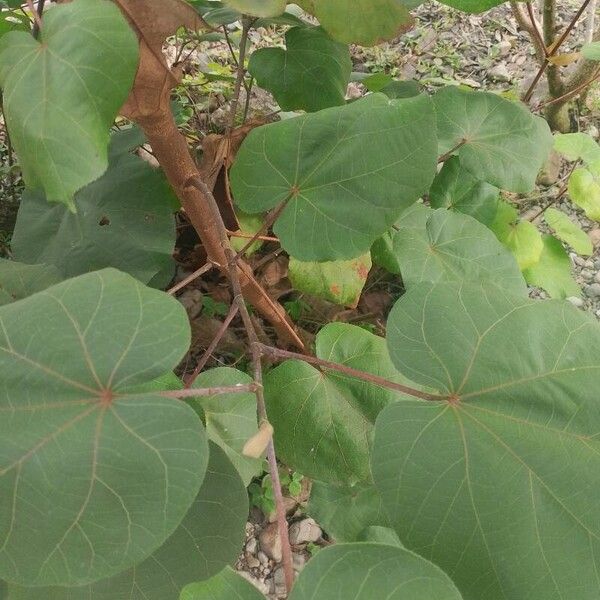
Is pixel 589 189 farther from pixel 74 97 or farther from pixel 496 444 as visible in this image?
pixel 74 97

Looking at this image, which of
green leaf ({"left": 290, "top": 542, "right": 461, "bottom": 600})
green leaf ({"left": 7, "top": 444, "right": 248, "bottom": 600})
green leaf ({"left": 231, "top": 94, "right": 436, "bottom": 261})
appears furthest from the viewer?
green leaf ({"left": 231, "top": 94, "right": 436, "bottom": 261})

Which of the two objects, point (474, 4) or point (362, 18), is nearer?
point (474, 4)

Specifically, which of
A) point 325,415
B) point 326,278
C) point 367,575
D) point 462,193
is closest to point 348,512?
point 325,415

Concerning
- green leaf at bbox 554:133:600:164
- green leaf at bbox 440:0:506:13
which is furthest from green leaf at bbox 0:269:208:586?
green leaf at bbox 554:133:600:164

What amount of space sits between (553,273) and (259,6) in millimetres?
894

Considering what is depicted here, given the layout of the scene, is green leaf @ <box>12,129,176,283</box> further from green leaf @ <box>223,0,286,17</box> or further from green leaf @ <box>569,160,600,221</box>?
green leaf @ <box>569,160,600,221</box>

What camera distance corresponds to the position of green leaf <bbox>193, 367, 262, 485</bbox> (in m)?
0.74

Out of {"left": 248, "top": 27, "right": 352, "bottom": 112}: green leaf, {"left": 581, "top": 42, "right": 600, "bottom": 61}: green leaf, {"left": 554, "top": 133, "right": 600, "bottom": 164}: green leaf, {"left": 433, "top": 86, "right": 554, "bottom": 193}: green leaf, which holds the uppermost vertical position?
{"left": 581, "top": 42, "right": 600, "bottom": 61}: green leaf

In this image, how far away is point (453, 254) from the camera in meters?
0.94

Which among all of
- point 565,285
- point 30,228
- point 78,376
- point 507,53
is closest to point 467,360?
point 78,376

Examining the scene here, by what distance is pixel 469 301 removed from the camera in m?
0.56

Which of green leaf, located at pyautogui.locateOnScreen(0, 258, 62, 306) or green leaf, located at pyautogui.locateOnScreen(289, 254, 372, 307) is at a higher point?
green leaf, located at pyautogui.locateOnScreen(0, 258, 62, 306)

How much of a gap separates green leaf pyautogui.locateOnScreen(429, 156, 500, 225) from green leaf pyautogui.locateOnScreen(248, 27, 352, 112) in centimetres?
27

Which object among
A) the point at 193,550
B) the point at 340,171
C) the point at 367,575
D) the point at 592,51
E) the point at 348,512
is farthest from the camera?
the point at 592,51
